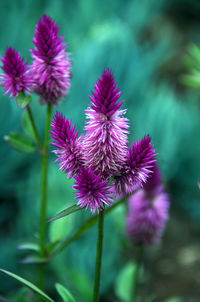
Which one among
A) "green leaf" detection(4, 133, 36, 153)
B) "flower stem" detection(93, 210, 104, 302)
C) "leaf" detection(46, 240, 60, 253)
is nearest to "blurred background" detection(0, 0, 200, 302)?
"leaf" detection(46, 240, 60, 253)

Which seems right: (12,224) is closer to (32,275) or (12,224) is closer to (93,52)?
(32,275)

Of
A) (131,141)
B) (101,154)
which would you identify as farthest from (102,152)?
(131,141)

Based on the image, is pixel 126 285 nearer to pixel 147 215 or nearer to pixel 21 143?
pixel 147 215

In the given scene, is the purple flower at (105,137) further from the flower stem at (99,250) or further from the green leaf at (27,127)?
the green leaf at (27,127)

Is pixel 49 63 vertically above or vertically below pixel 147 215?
above

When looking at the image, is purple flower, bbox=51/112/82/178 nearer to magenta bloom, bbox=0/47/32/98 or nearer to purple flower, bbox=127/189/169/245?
magenta bloom, bbox=0/47/32/98

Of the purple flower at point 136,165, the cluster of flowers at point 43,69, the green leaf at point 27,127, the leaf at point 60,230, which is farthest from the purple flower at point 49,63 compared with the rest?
the leaf at point 60,230
